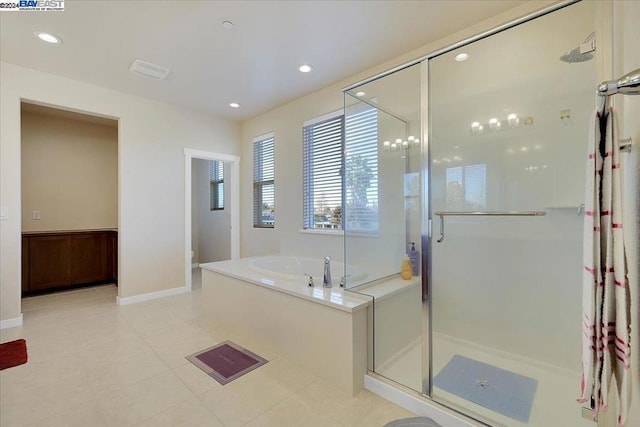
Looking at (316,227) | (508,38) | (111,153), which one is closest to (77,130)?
(111,153)

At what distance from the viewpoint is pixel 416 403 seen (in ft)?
5.42

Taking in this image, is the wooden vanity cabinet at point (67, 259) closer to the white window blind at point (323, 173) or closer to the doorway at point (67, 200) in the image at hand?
the doorway at point (67, 200)

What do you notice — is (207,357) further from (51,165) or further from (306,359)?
(51,165)

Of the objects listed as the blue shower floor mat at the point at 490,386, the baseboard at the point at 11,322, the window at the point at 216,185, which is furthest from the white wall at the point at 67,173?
the blue shower floor mat at the point at 490,386

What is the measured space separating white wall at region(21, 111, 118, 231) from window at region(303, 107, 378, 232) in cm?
356

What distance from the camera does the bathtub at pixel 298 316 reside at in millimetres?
1839

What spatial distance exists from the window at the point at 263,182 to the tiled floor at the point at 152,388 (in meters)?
1.92

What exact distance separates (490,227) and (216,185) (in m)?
4.85

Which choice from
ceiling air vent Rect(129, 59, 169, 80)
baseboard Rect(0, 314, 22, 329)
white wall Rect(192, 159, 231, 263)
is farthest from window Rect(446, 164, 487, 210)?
baseboard Rect(0, 314, 22, 329)

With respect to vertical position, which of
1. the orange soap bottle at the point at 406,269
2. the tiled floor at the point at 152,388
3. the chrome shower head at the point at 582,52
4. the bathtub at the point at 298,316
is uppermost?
the chrome shower head at the point at 582,52

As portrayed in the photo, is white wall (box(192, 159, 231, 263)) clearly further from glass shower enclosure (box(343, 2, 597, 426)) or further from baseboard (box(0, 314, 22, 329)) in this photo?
glass shower enclosure (box(343, 2, 597, 426))

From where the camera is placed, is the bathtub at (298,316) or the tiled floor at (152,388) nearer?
the tiled floor at (152,388)

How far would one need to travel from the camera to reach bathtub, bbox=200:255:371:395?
1.84 metres

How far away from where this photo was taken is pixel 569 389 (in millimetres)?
1782
